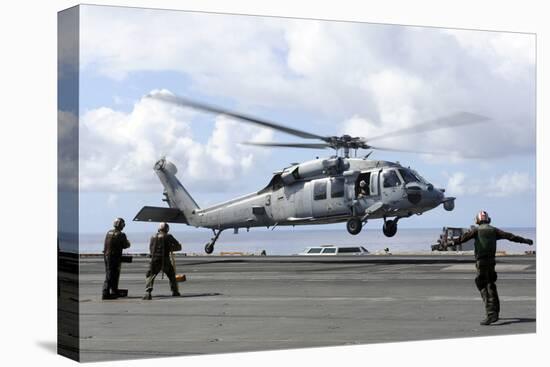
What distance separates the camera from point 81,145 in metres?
15.0

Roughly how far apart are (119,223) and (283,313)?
11.5ft

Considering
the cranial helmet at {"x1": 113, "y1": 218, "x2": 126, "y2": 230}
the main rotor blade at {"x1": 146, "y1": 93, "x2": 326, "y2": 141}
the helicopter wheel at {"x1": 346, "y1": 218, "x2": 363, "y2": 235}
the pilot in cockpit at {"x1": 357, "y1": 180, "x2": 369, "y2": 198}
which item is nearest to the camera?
the cranial helmet at {"x1": 113, "y1": 218, "x2": 126, "y2": 230}

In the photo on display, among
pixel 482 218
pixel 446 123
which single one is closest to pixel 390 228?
pixel 446 123

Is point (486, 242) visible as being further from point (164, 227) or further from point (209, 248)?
point (209, 248)

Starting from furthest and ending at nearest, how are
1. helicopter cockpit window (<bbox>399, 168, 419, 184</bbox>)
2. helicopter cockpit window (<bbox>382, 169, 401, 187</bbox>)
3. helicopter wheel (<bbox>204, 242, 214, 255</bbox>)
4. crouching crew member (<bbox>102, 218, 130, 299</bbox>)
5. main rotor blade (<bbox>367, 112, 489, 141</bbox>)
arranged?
helicopter cockpit window (<bbox>382, 169, 401, 187</bbox>) → helicopter cockpit window (<bbox>399, 168, 419, 184</bbox>) → helicopter wheel (<bbox>204, 242, 214, 255</bbox>) → main rotor blade (<bbox>367, 112, 489, 141</bbox>) → crouching crew member (<bbox>102, 218, 130, 299</bbox>)

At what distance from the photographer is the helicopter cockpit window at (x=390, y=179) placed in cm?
2882

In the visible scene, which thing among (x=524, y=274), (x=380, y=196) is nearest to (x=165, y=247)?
(x=524, y=274)

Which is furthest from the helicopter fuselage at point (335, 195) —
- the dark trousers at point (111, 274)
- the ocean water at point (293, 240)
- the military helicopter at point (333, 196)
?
the dark trousers at point (111, 274)

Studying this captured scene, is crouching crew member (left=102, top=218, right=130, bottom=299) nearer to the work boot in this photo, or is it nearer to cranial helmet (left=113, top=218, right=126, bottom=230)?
cranial helmet (left=113, top=218, right=126, bottom=230)

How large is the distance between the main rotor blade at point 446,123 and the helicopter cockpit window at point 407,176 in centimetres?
714

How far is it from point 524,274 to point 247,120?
31.9ft

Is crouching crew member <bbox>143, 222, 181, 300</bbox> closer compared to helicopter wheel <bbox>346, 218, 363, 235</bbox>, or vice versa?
crouching crew member <bbox>143, 222, 181, 300</bbox>

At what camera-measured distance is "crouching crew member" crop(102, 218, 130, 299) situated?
1641 centimetres

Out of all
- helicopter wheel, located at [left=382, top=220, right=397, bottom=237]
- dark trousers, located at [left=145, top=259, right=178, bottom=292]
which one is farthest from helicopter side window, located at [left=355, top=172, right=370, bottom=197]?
dark trousers, located at [left=145, top=259, right=178, bottom=292]
